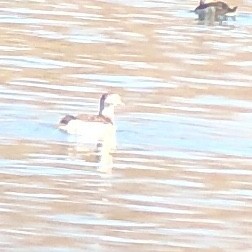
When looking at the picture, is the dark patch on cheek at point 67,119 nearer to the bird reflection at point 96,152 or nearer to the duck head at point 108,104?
the bird reflection at point 96,152

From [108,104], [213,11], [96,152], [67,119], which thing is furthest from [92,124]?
[213,11]

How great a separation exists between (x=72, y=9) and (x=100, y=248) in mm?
16308

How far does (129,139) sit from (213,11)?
12.4m

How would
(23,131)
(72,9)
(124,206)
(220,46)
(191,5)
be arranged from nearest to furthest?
(124,206)
(23,131)
(220,46)
(72,9)
(191,5)

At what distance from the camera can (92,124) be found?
570 inches

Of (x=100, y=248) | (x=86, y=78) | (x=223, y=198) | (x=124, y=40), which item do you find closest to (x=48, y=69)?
(x=86, y=78)

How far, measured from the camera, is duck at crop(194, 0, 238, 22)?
85.4ft

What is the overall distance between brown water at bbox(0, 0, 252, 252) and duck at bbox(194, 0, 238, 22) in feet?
5.84

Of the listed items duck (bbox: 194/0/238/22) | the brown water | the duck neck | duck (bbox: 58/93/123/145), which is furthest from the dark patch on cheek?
duck (bbox: 194/0/238/22)

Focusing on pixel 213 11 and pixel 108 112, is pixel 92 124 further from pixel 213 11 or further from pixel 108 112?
pixel 213 11

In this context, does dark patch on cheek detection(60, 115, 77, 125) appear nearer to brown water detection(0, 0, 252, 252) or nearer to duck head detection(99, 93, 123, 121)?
brown water detection(0, 0, 252, 252)

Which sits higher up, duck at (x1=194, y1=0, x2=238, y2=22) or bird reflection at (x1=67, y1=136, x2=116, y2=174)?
duck at (x1=194, y1=0, x2=238, y2=22)

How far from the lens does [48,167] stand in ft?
41.7

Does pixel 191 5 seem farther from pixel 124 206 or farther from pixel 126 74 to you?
pixel 124 206
